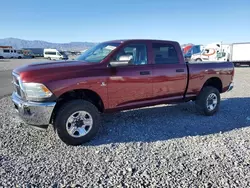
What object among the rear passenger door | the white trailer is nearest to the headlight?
the rear passenger door

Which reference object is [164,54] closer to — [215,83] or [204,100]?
[204,100]

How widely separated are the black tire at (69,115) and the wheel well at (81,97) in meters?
0.16

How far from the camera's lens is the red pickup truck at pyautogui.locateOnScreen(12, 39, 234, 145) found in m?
4.09

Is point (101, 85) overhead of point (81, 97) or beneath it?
overhead

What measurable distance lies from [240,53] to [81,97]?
2883 cm

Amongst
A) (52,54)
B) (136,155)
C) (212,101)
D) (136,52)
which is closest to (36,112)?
(136,155)

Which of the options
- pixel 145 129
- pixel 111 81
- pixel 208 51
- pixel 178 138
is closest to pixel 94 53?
pixel 111 81

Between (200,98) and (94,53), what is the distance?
10.3ft

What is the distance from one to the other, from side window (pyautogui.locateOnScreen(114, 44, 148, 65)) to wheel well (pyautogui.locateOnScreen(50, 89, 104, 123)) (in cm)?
105

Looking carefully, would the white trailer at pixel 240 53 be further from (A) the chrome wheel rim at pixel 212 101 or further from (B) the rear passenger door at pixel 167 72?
(B) the rear passenger door at pixel 167 72

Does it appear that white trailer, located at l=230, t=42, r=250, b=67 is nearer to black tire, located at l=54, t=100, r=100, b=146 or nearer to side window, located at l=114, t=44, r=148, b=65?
side window, located at l=114, t=44, r=148, b=65

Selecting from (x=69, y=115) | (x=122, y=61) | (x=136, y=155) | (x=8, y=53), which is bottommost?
(x=136, y=155)

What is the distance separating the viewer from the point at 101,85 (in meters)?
4.55

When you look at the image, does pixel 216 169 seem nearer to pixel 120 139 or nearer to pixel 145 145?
pixel 145 145
